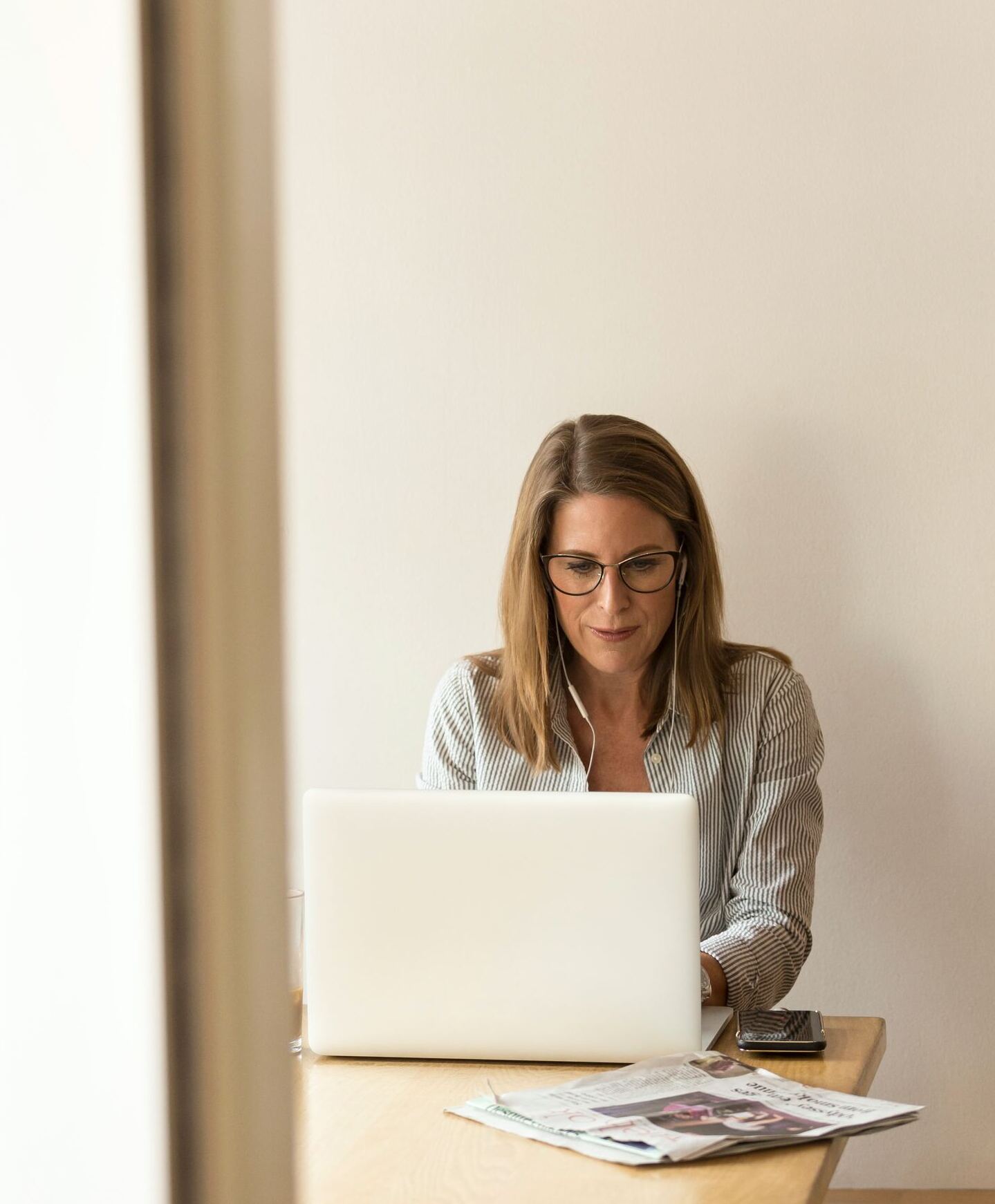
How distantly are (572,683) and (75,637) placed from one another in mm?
1820

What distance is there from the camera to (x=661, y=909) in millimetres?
1262

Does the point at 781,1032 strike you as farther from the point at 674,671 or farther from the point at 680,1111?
the point at 674,671

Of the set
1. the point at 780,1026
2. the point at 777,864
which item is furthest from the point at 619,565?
the point at 780,1026

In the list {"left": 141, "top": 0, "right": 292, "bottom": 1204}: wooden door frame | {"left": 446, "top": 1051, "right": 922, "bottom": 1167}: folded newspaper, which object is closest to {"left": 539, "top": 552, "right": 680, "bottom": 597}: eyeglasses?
{"left": 446, "top": 1051, "right": 922, "bottom": 1167}: folded newspaper

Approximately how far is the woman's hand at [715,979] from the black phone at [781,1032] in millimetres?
87

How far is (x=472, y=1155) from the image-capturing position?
108cm

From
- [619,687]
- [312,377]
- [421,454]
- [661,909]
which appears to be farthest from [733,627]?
[661,909]

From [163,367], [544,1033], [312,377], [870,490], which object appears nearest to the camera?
[163,367]

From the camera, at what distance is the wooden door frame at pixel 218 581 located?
0.70ft

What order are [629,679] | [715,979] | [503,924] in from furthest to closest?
[629,679] < [715,979] < [503,924]

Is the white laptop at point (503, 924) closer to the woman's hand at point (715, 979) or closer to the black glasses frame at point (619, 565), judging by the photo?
the woman's hand at point (715, 979)

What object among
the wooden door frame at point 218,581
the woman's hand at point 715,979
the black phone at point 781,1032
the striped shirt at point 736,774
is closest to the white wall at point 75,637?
the wooden door frame at point 218,581

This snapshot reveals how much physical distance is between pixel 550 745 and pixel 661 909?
680 millimetres

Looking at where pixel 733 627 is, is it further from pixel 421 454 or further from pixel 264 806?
pixel 264 806
